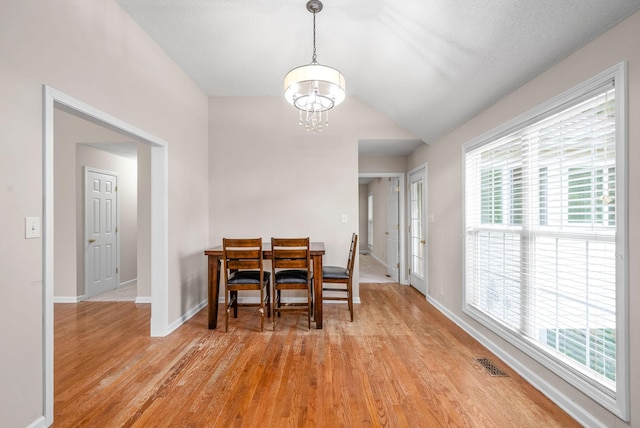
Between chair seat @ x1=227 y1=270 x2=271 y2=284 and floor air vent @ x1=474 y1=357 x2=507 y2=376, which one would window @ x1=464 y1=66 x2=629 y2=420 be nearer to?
floor air vent @ x1=474 y1=357 x2=507 y2=376

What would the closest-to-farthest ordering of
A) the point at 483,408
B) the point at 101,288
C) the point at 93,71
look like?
the point at 483,408, the point at 93,71, the point at 101,288

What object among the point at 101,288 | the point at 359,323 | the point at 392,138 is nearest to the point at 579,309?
the point at 359,323

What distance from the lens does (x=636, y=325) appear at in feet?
4.82

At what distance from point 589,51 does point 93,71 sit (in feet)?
10.5

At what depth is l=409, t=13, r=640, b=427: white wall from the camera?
1.47m

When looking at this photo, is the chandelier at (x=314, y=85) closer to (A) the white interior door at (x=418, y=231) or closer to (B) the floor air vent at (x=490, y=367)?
(A) the white interior door at (x=418, y=231)

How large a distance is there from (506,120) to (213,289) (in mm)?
3252

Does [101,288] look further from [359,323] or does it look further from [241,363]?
[359,323]

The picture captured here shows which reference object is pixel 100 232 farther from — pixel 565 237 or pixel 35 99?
pixel 565 237

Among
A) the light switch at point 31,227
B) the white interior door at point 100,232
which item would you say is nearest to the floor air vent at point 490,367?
the light switch at point 31,227

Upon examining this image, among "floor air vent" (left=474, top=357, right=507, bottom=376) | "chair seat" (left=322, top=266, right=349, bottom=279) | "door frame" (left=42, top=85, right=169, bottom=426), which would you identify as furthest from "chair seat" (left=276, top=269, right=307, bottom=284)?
"floor air vent" (left=474, top=357, right=507, bottom=376)

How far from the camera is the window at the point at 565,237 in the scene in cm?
160

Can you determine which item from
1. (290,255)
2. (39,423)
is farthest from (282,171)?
(39,423)

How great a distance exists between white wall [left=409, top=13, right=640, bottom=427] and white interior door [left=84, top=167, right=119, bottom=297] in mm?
5042
